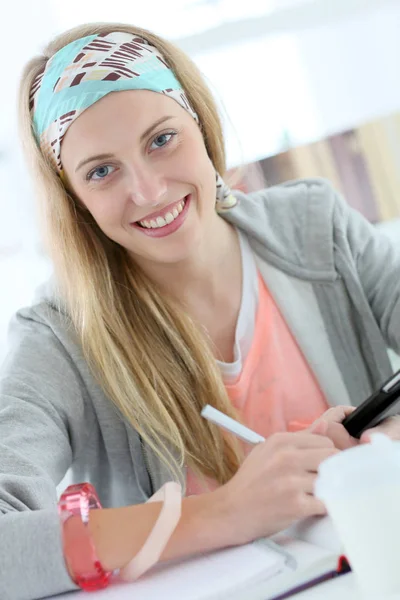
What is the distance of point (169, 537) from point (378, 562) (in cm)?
25

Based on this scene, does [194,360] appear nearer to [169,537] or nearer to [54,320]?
[54,320]

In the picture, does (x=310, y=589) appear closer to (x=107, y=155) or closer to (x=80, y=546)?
(x=80, y=546)

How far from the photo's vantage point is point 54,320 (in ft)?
3.55

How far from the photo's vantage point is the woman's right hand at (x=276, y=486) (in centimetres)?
69

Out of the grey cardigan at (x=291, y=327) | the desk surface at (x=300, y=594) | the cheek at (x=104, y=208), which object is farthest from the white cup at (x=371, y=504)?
the cheek at (x=104, y=208)

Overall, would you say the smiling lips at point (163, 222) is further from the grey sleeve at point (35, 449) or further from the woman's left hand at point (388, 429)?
the woman's left hand at point (388, 429)

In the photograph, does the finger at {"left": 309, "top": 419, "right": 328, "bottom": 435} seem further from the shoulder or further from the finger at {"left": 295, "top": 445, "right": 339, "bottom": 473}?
the shoulder

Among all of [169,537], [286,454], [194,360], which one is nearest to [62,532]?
[169,537]

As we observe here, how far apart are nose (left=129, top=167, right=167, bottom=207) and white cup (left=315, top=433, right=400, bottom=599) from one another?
56 cm

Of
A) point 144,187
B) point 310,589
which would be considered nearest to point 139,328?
point 144,187

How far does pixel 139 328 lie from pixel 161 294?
2.7 inches

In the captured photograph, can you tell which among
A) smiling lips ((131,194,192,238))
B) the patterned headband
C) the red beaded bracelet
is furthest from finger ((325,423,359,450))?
the patterned headband

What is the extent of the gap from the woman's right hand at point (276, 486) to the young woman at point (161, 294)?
0.43ft

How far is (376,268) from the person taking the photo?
45.8 inches
